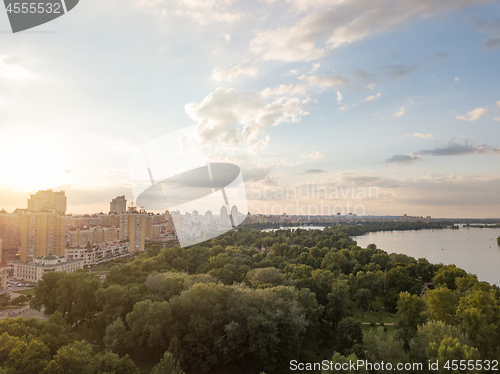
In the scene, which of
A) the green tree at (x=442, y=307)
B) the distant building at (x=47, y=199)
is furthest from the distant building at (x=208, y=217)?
the green tree at (x=442, y=307)

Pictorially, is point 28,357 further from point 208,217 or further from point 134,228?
point 208,217

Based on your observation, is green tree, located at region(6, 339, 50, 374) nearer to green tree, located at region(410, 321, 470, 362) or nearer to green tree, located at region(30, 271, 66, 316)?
green tree, located at region(30, 271, 66, 316)

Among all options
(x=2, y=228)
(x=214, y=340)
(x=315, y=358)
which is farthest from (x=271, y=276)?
(x=2, y=228)

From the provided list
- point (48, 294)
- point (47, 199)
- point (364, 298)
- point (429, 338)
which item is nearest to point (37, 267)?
point (48, 294)

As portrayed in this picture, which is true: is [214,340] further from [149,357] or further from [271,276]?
[271,276]

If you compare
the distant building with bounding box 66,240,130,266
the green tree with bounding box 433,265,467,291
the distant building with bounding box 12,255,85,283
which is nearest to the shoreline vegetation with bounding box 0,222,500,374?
the green tree with bounding box 433,265,467,291

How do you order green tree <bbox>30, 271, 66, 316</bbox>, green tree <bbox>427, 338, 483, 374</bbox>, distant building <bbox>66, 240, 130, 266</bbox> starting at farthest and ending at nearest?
distant building <bbox>66, 240, 130, 266</bbox> → green tree <bbox>30, 271, 66, 316</bbox> → green tree <bbox>427, 338, 483, 374</bbox>

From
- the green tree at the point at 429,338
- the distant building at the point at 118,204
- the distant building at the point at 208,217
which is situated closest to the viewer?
the green tree at the point at 429,338

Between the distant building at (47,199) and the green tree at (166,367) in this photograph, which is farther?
the distant building at (47,199)

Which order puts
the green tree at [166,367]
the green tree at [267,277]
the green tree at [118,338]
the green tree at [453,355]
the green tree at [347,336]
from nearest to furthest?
the green tree at [453,355], the green tree at [166,367], the green tree at [118,338], the green tree at [347,336], the green tree at [267,277]

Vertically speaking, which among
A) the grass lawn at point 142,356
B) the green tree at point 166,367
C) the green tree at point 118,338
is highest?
the green tree at point 166,367

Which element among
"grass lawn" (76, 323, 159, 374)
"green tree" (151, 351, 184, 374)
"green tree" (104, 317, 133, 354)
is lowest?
"grass lawn" (76, 323, 159, 374)

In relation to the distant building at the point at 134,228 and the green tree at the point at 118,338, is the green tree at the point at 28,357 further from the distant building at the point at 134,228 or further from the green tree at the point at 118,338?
the distant building at the point at 134,228
